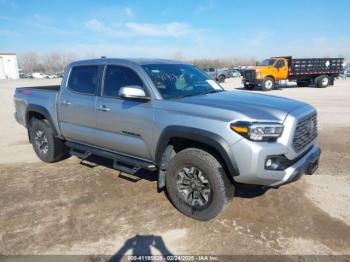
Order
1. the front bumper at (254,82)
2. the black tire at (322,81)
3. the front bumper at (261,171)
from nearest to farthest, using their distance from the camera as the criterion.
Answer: the front bumper at (261,171) → the front bumper at (254,82) → the black tire at (322,81)

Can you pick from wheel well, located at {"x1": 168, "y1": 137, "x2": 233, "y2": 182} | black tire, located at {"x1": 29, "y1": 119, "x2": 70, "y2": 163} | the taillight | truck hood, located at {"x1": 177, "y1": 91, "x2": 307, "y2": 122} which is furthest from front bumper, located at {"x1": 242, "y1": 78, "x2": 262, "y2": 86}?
wheel well, located at {"x1": 168, "y1": 137, "x2": 233, "y2": 182}

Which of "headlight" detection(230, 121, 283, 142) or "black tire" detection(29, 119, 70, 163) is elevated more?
"headlight" detection(230, 121, 283, 142)

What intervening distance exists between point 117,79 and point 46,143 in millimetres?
2397

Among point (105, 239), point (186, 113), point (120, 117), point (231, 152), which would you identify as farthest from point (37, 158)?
point (231, 152)

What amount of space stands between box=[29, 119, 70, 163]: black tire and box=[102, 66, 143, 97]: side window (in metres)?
1.83

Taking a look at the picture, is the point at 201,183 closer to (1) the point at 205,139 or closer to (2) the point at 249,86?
(1) the point at 205,139

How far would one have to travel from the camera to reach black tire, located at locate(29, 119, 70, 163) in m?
5.66

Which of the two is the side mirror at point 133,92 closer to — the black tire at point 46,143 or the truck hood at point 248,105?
the truck hood at point 248,105

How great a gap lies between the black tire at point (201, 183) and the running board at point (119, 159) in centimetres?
45

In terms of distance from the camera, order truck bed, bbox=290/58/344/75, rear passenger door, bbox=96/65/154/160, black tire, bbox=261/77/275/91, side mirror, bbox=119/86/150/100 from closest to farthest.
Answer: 1. side mirror, bbox=119/86/150/100
2. rear passenger door, bbox=96/65/154/160
3. black tire, bbox=261/77/275/91
4. truck bed, bbox=290/58/344/75

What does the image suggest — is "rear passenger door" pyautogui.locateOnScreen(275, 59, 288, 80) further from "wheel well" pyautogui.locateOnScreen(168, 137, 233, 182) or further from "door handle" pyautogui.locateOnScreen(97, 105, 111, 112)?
"wheel well" pyautogui.locateOnScreen(168, 137, 233, 182)

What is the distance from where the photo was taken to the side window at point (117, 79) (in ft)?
13.8

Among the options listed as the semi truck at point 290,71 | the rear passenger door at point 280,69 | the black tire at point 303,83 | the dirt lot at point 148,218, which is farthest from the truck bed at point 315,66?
the dirt lot at point 148,218

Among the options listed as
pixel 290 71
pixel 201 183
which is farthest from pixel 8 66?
pixel 201 183
